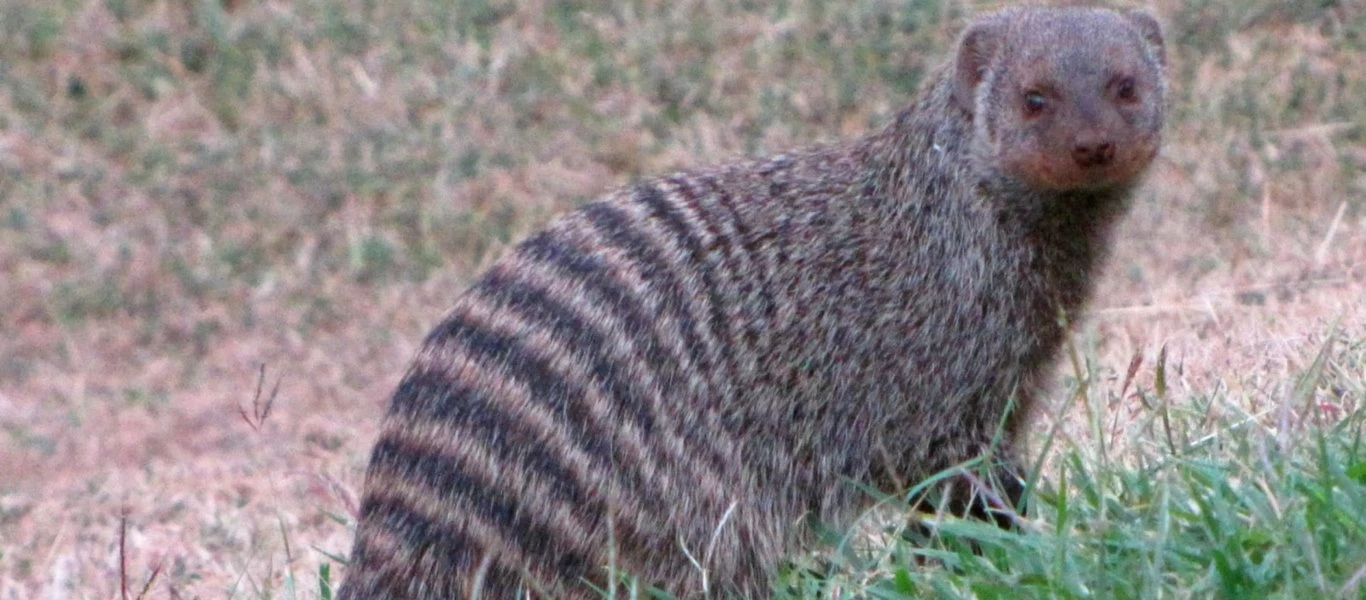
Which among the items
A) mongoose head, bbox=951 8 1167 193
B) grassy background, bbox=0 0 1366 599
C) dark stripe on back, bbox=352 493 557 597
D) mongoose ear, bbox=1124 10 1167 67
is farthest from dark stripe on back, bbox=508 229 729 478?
grassy background, bbox=0 0 1366 599

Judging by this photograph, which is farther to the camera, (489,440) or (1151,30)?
(1151,30)

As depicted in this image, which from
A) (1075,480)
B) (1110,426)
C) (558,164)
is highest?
(1075,480)

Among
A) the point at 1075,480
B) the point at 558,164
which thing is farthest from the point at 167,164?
the point at 1075,480

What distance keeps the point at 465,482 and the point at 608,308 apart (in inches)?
11.6

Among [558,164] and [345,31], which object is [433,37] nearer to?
[345,31]

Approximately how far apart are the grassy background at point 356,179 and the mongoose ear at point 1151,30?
871 mm

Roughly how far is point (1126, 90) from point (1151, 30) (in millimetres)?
201

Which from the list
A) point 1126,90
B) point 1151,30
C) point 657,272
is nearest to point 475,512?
point 657,272

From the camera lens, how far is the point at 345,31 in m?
5.74

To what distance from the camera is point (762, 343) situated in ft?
8.21

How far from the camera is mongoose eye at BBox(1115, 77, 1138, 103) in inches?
96.0

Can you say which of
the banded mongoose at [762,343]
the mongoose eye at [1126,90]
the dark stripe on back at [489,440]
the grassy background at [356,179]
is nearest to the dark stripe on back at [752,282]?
the banded mongoose at [762,343]

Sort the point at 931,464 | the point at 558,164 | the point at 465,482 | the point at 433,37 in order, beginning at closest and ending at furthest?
the point at 465,482, the point at 931,464, the point at 558,164, the point at 433,37

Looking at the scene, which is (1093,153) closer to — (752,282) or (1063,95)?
(1063,95)
